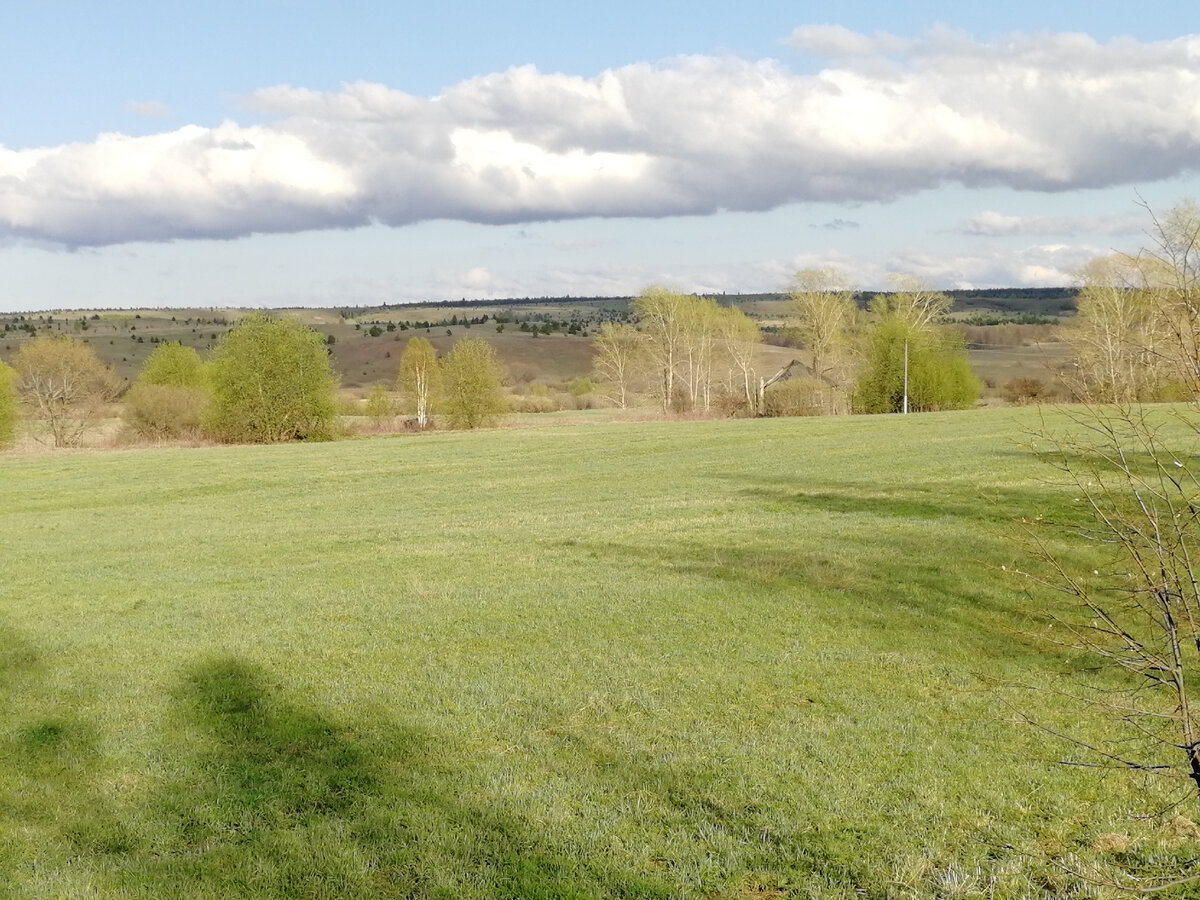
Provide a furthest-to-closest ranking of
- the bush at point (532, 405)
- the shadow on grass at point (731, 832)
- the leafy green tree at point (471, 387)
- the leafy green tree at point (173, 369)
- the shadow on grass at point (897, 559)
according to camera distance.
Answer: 1. the bush at point (532, 405)
2. the leafy green tree at point (173, 369)
3. the leafy green tree at point (471, 387)
4. the shadow on grass at point (897, 559)
5. the shadow on grass at point (731, 832)

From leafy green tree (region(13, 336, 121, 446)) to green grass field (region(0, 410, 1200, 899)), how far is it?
50.7m

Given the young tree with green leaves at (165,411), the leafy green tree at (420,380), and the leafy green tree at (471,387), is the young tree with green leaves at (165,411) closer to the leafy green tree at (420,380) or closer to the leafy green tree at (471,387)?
the leafy green tree at (420,380)

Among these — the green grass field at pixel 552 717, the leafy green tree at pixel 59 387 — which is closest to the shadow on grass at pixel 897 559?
the green grass field at pixel 552 717

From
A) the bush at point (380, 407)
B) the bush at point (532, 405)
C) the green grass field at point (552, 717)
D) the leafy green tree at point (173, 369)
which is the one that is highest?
the leafy green tree at point (173, 369)

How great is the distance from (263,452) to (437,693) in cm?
4464

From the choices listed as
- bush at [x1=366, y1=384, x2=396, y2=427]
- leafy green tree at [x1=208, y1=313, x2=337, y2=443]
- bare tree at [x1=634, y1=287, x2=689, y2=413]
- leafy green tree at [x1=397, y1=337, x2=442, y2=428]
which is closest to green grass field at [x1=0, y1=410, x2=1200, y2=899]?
leafy green tree at [x1=208, y1=313, x2=337, y2=443]

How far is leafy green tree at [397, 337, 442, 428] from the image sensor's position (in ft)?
260

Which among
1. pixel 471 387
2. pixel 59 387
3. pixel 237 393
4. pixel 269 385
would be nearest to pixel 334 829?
pixel 269 385

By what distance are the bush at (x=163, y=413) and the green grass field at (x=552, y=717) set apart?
46.0 meters

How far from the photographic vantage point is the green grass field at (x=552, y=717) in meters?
6.49

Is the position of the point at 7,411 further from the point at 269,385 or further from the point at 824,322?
the point at 824,322

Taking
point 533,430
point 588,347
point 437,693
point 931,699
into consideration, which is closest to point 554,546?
point 437,693

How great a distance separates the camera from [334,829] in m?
7.00

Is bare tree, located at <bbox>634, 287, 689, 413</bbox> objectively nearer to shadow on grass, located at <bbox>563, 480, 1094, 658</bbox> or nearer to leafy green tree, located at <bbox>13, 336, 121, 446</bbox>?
leafy green tree, located at <bbox>13, 336, 121, 446</bbox>
